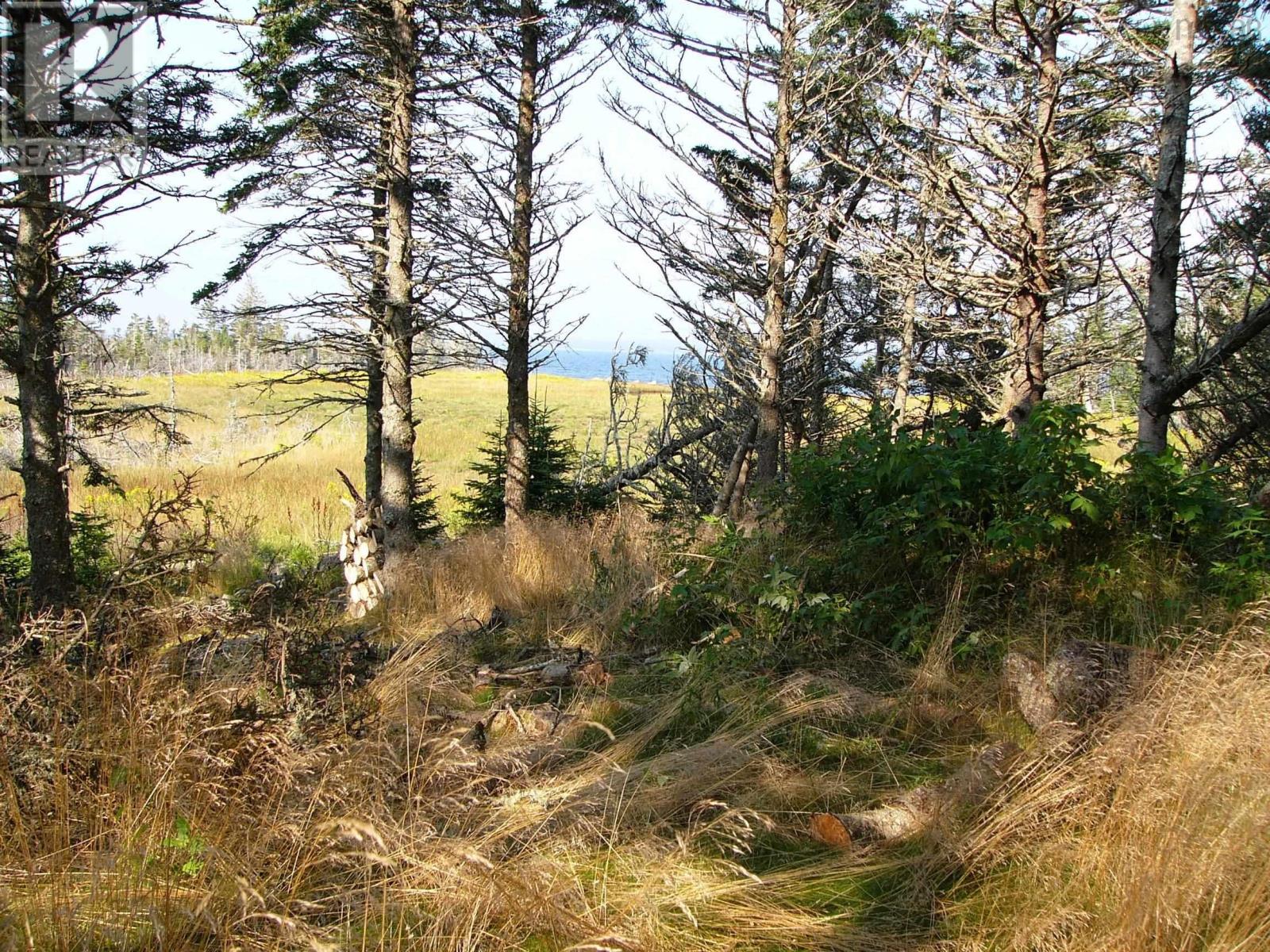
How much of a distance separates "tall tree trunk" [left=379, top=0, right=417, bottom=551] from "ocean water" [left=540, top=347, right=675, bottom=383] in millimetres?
1888

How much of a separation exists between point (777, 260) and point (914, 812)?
5.62 metres

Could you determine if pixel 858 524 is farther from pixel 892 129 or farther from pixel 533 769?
pixel 892 129

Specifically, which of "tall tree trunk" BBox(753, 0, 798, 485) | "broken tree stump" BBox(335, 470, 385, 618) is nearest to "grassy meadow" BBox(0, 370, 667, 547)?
"broken tree stump" BBox(335, 470, 385, 618)

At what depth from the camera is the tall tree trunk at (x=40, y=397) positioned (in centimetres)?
596

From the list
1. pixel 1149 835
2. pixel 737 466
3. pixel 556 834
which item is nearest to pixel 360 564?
pixel 737 466

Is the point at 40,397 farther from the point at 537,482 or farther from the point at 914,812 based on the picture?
the point at 914,812

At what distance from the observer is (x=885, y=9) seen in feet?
28.7

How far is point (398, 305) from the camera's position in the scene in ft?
26.2

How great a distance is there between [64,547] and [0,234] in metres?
2.39

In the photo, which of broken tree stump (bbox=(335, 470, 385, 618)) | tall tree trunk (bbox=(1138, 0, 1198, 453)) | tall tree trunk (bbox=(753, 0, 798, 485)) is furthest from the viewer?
tall tree trunk (bbox=(753, 0, 798, 485))

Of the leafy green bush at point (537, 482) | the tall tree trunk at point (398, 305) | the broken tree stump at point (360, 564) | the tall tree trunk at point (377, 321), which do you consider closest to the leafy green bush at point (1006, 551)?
the broken tree stump at point (360, 564)

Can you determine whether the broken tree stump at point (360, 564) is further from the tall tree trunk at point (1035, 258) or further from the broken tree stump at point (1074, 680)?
the tall tree trunk at point (1035, 258)

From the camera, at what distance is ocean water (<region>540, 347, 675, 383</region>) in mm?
9266

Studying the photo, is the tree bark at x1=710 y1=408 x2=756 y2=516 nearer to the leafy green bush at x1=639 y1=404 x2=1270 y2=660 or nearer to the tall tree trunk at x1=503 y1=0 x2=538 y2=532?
the tall tree trunk at x1=503 y1=0 x2=538 y2=532
